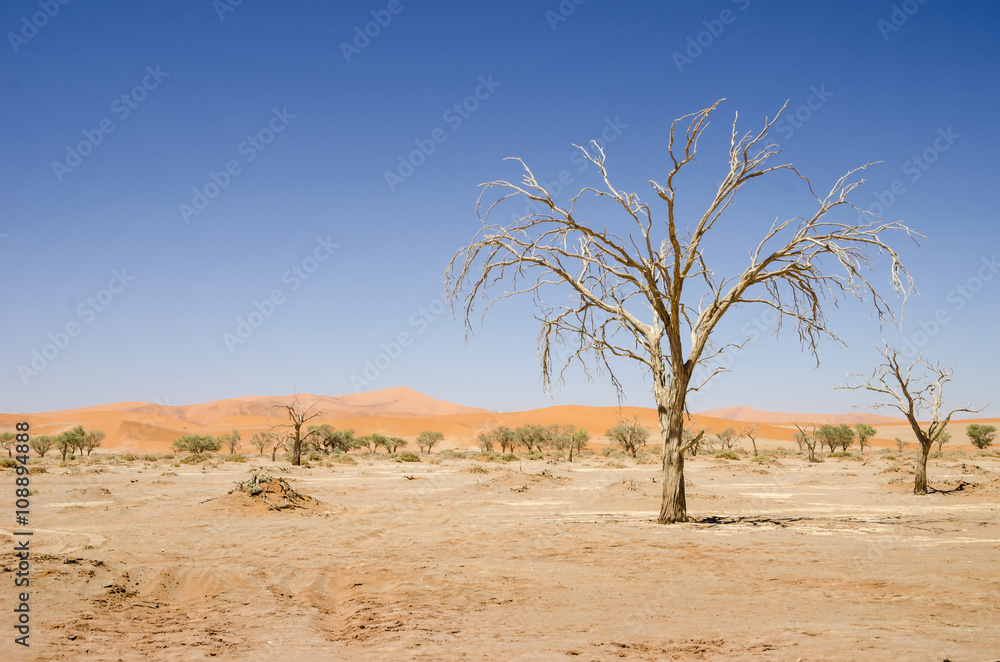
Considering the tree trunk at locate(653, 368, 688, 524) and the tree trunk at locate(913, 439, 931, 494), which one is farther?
the tree trunk at locate(913, 439, 931, 494)

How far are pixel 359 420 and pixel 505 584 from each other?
9661 centimetres

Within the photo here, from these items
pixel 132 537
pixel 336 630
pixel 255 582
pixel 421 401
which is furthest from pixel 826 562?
pixel 421 401

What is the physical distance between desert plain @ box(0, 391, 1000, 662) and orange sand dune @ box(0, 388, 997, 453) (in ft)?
96.7

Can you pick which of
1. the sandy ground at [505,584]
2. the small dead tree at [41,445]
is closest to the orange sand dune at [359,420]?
the small dead tree at [41,445]

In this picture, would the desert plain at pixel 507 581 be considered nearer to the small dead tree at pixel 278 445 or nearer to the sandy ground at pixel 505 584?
the sandy ground at pixel 505 584

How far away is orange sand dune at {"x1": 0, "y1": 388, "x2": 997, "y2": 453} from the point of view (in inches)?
3184

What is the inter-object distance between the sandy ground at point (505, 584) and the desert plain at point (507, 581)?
0.03 m

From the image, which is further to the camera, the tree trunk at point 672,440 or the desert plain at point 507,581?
the tree trunk at point 672,440

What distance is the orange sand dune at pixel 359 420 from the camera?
80.9m

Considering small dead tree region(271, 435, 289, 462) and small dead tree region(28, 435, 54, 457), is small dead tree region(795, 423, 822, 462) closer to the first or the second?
small dead tree region(271, 435, 289, 462)

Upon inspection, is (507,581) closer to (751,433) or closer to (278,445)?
(278,445)

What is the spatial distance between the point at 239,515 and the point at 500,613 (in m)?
8.99

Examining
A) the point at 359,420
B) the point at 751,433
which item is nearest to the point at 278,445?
the point at 751,433

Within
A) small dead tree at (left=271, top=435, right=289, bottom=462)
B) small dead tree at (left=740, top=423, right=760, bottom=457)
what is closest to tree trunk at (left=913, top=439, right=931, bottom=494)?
small dead tree at (left=740, top=423, right=760, bottom=457)
